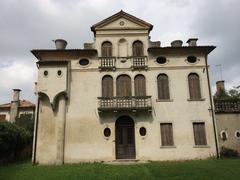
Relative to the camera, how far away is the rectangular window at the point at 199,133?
2270 centimetres

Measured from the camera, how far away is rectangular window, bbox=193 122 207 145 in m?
22.7

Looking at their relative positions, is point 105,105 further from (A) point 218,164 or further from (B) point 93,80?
(A) point 218,164

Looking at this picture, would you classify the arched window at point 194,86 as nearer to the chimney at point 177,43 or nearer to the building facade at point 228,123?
the building facade at point 228,123

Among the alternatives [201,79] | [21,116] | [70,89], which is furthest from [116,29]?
[21,116]

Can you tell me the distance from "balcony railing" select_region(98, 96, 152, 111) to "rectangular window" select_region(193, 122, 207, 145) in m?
4.26

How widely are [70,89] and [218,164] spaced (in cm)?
1317

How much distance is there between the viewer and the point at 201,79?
79.4 ft

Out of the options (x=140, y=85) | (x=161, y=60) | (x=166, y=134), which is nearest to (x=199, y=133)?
(x=166, y=134)

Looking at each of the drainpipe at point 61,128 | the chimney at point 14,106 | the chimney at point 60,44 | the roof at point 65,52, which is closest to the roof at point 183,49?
the roof at point 65,52

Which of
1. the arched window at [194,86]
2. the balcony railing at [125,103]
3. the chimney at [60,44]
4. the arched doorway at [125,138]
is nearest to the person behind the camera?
the balcony railing at [125,103]

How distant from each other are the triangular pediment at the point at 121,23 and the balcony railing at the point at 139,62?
3.09 metres

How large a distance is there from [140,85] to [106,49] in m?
4.60

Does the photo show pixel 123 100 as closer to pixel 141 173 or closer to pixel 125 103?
pixel 125 103

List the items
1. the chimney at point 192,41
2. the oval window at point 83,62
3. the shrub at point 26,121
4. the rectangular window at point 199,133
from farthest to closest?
1. the shrub at point 26,121
2. the chimney at point 192,41
3. the oval window at point 83,62
4. the rectangular window at point 199,133
